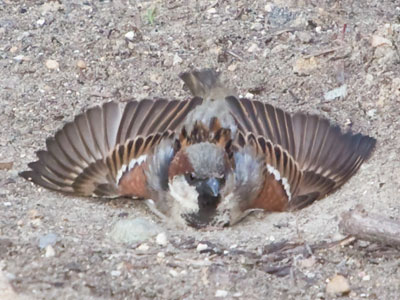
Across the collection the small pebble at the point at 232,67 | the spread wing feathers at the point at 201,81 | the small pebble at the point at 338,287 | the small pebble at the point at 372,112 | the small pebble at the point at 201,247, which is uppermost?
the spread wing feathers at the point at 201,81

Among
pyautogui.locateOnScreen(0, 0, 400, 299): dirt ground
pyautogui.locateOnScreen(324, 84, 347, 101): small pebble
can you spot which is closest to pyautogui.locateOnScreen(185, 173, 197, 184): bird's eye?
pyautogui.locateOnScreen(0, 0, 400, 299): dirt ground

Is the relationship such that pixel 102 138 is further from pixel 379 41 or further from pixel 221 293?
pixel 379 41

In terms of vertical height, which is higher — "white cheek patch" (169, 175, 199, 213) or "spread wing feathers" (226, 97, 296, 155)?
"spread wing feathers" (226, 97, 296, 155)

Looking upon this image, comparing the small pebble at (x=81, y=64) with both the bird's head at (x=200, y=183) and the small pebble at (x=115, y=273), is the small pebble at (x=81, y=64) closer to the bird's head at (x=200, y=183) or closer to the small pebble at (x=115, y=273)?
the bird's head at (x=200, y=183)

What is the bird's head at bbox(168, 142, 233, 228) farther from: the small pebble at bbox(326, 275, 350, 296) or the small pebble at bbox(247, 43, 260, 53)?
the small pebble at bbox(247, 43, 260, 53)

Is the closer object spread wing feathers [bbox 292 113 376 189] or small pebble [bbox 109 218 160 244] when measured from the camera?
small pebble [bbox 109 218 160 244]

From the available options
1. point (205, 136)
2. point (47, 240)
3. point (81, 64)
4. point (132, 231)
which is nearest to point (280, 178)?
point (205, 136)

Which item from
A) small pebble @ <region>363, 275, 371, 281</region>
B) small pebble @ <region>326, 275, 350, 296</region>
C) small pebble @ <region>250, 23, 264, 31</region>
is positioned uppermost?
small pebble @ <region>250, 23, 264, 31</region>

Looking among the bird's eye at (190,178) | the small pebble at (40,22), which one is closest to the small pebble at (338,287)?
the bird's eye at (190,178)
